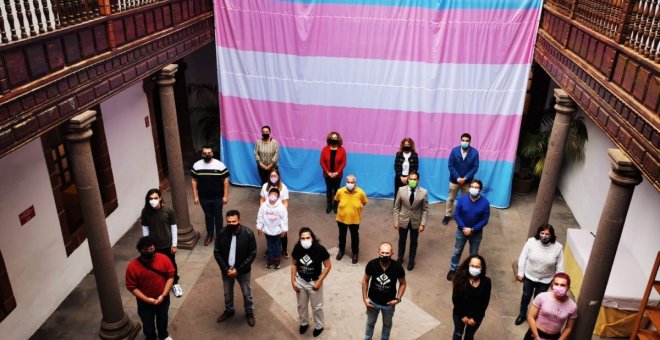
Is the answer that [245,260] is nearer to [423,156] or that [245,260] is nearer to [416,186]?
[416,186]

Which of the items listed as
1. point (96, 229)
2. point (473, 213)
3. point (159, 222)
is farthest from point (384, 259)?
point (96, 229)

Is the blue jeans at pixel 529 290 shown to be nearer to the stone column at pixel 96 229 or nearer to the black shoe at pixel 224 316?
the black shoe at pixel 224 316

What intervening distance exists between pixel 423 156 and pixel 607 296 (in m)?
4.40

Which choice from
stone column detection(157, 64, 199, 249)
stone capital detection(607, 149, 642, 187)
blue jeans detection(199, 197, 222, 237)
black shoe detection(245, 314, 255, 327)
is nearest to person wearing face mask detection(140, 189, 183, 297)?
black shoe detection(245, 314, 255, 327)

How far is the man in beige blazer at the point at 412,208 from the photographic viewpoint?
7648 mm

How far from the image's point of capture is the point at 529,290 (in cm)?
691

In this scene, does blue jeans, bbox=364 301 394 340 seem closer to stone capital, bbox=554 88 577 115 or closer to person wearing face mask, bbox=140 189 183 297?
person wearing face mask, bbox=140 189 183 297

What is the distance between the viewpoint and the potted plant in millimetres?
10086

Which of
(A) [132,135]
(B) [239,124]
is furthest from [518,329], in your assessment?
(A) [132,135]

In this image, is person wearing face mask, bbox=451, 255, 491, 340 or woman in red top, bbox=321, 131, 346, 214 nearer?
person wearing face mask, bbox=451, 255, 491, 340

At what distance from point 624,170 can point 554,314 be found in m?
1.67

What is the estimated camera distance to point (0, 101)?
14.5ft

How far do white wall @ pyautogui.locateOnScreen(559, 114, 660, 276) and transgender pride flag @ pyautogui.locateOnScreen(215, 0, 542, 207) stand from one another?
51.9 inches

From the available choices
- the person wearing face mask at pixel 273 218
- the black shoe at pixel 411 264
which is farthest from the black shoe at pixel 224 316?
the black shoe at pixel 411 264
